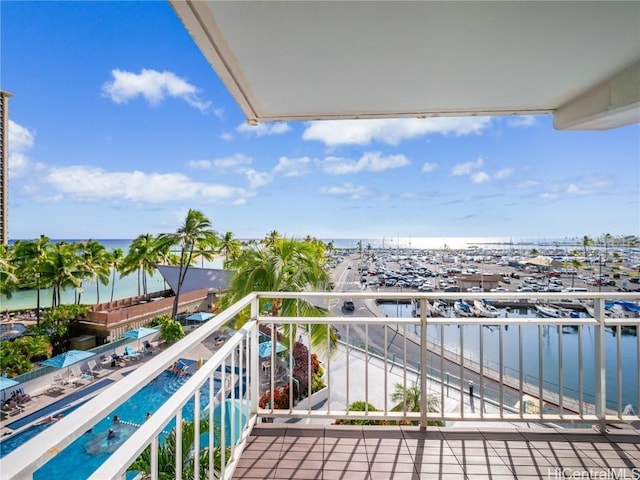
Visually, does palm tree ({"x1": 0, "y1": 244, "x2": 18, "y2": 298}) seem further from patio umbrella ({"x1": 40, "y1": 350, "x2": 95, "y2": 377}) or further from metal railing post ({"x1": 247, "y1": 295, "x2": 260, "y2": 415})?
metal railing post ({"x1": 247, "y1": 295, "x2": 260, "y2": 415})

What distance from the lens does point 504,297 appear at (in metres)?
2.21

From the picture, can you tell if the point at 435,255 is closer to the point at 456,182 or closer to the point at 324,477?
the point at 324,477

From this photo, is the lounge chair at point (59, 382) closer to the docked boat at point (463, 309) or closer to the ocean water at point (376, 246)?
the ocean water at point (376, 246)


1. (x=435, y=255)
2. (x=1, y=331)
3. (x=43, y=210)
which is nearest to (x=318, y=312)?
(x=435, y=255)

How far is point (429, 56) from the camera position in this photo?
1.81 m

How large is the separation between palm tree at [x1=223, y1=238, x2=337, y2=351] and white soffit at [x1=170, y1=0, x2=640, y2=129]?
269 centimetres

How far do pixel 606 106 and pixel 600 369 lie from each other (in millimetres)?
1811

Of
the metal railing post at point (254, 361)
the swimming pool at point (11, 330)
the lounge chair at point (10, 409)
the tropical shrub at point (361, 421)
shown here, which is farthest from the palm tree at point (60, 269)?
the metal railing post at point (254, 361)

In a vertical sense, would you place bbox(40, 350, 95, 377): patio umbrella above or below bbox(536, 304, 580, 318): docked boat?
below

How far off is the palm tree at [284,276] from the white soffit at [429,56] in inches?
106

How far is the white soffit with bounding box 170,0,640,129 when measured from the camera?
148cm

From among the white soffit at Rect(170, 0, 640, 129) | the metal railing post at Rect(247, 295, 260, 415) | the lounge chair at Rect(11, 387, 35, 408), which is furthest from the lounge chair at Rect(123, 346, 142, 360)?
the white soffit at Rect(170, 0, 640, 129)

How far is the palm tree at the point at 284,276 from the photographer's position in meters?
4.66

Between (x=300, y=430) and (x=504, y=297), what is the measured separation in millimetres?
1705
